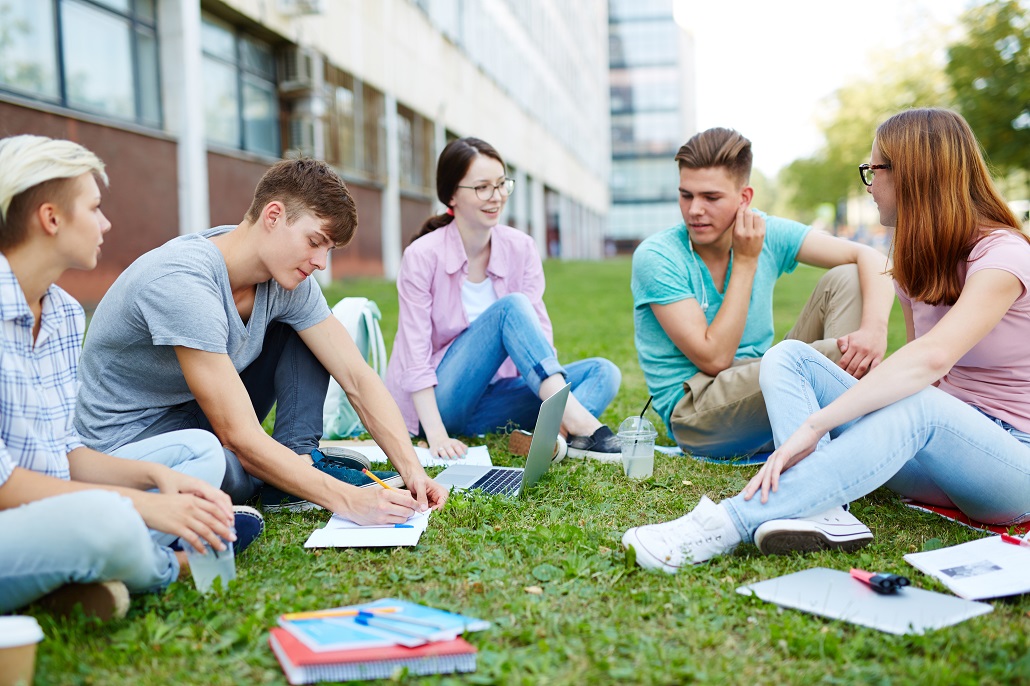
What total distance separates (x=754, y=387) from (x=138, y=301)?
233cm

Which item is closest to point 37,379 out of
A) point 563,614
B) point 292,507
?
point 292,507

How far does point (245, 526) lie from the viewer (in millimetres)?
2600

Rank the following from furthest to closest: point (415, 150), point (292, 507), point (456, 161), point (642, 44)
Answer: point (642, 44) → point (415, 150) → point (456, 161) → point (292, 507)

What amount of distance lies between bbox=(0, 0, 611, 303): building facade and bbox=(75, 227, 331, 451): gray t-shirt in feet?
2.31

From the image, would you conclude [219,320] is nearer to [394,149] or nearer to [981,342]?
[981,342]

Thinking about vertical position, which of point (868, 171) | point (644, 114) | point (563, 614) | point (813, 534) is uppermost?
point (644, 114)

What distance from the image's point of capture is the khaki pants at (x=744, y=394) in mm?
3588

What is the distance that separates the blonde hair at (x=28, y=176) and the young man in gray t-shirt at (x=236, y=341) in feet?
1.91

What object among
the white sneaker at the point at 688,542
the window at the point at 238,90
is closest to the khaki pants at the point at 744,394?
the white sneaker at the point at 688,542

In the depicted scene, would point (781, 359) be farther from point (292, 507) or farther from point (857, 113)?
point (857, 113)

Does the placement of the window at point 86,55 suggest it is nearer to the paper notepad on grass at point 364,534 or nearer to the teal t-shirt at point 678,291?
the teal t-shirt at point 678,291

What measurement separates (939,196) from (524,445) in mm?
2084

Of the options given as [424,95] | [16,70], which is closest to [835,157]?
[424,95]

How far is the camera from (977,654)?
2004 mm
